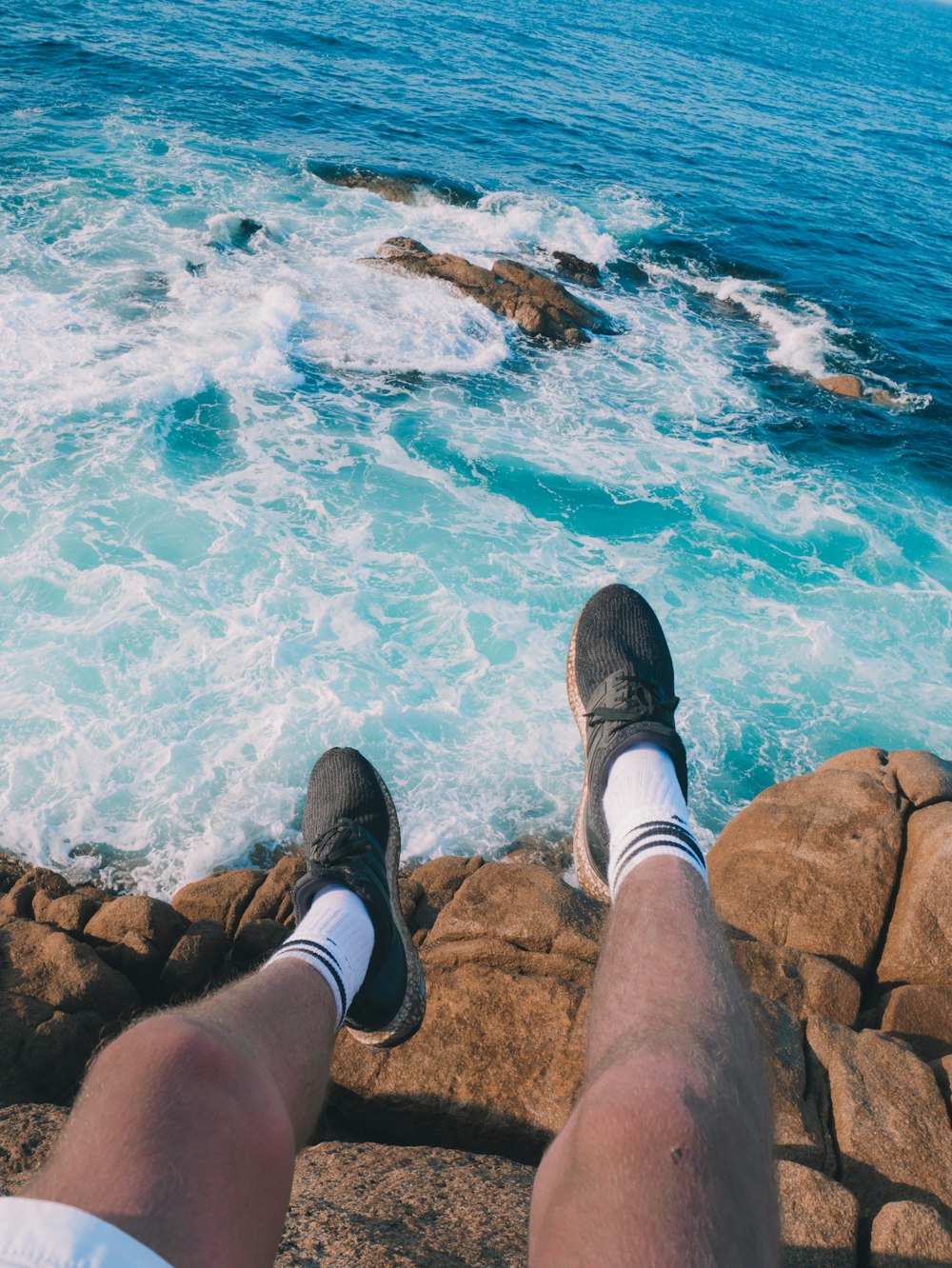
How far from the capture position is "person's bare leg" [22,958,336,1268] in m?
1.46

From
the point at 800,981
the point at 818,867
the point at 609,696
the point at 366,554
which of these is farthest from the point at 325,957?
the point at 366,554

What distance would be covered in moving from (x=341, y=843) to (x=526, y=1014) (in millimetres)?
1107

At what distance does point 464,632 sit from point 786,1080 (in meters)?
5.57

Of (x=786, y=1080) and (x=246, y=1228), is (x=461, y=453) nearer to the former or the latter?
(x=786, y=1080)

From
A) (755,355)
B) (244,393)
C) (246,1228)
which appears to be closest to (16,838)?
(246,1228)

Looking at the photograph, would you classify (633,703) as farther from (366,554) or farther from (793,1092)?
(366,554)

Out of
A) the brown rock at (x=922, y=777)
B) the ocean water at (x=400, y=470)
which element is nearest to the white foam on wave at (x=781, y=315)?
the ocean water at (x=400, y=470)

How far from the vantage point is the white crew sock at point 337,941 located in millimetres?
2695

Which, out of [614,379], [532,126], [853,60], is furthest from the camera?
[853,60]

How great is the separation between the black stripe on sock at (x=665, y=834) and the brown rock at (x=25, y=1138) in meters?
2.06

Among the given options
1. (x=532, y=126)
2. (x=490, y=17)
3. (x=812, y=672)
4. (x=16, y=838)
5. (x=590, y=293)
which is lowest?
(x=16, y=838)

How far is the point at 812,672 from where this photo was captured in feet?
28.3

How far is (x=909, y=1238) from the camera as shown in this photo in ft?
7.74

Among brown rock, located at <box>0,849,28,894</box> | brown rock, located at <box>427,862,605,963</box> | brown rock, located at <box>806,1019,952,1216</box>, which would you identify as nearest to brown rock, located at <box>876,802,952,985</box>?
brown rock, located at <box>806,1019,952,1216</box>
